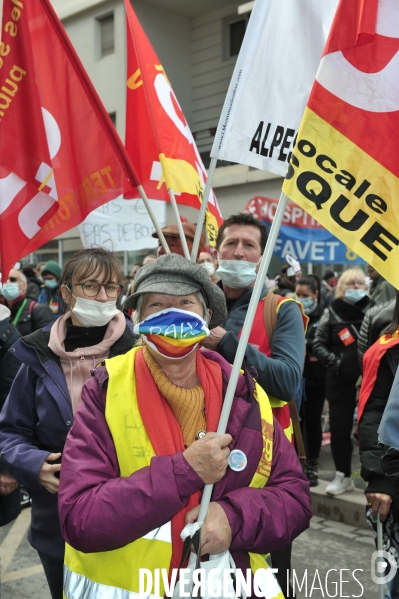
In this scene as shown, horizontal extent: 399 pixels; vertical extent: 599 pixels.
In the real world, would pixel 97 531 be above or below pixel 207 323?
below

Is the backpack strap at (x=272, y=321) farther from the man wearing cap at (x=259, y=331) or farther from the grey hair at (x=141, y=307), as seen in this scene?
the grey hair at (x=141, y=307)

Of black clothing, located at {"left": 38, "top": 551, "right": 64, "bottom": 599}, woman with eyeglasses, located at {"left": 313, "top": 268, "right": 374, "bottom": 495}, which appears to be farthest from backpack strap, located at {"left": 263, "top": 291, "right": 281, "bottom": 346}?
woman with eyeglasses, located at {"left": 313, "top": 268, "right": 374, "bottom": 495}

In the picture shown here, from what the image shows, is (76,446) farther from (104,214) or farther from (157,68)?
(104,214)

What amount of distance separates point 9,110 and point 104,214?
3.39 metres

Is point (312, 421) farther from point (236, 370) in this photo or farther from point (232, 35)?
point (232, 35)

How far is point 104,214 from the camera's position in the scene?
689cm

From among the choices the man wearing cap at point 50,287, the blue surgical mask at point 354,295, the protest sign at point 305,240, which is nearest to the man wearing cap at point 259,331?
the blue surgical mask at point 354,295

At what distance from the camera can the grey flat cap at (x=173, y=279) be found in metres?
2.21

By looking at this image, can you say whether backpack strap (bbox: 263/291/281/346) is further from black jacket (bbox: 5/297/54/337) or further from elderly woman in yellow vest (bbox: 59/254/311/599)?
black jacket (bbox: 5/297/54/337)

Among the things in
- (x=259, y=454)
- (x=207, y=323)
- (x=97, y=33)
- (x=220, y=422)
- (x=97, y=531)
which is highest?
(x=97, y=33)

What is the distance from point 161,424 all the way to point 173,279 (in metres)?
0.49

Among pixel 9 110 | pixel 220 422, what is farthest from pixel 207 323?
pixel 9 110

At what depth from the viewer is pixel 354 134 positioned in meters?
2.20

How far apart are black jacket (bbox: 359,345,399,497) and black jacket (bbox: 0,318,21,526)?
1.81 m
